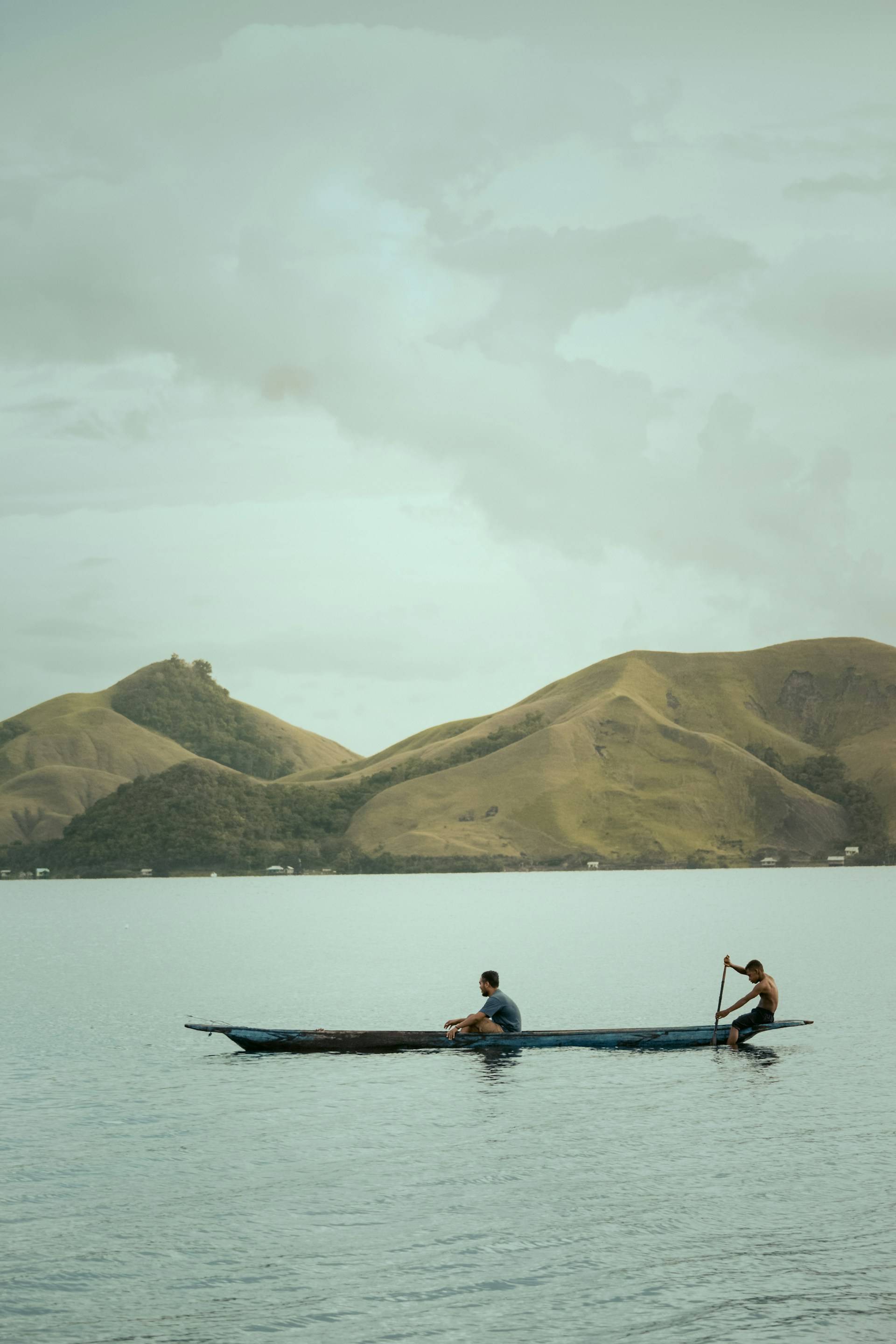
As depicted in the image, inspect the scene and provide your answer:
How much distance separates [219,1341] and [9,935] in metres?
103

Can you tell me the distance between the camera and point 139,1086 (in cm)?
3306

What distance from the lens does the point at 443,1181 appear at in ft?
74.6

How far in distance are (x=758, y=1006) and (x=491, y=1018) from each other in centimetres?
710

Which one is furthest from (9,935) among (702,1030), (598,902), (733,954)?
(702,1030)

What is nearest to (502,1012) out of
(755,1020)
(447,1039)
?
(447,1039)

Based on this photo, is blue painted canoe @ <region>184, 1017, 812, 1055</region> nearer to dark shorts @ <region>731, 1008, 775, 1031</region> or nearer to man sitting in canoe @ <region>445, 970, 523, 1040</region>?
man sitting in canoe @ <region>445, 970, 523, 1040</region>

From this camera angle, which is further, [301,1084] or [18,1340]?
[301,1084]

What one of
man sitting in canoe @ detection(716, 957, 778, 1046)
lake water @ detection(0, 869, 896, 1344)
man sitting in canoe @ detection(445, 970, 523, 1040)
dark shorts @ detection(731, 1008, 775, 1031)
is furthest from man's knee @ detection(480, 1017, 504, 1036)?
dark shorts @ detection(731, 1008, 775, 1031)

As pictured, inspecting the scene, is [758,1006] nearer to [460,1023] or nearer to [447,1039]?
[460,1023]

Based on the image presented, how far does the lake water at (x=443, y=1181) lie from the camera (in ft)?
53.6

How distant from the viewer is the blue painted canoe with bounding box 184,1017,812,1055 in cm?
3434

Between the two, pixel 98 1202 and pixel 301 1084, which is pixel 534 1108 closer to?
pixel 301 1084

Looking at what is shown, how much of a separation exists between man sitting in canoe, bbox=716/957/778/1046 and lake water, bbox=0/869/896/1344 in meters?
0.88

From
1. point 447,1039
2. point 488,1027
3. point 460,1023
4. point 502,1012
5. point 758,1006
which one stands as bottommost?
point 447,1039
